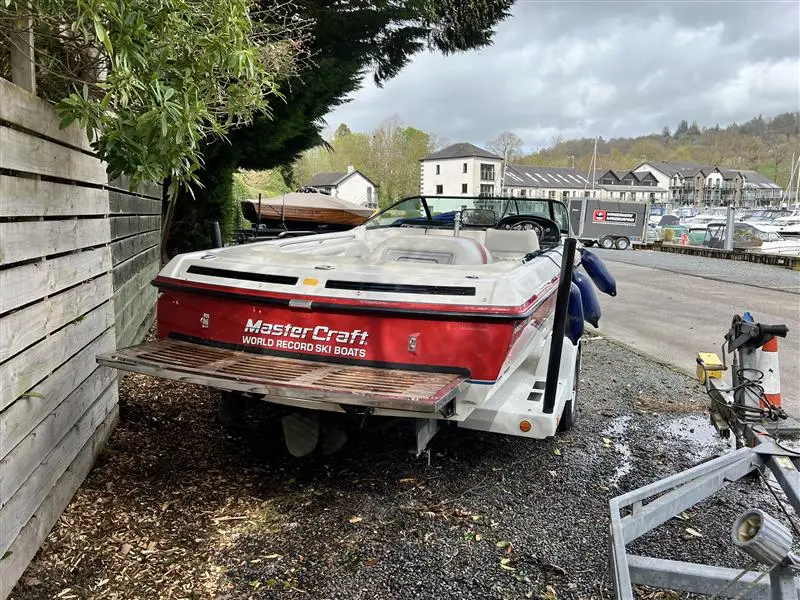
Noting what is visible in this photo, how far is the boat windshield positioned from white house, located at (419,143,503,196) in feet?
242

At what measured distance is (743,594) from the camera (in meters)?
1.77

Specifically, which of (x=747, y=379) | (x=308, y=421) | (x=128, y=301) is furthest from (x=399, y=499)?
(x=128, y=301)

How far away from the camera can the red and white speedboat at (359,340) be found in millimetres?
2783

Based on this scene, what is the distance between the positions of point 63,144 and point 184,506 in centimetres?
192

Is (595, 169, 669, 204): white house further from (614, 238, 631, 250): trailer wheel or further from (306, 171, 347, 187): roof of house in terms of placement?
(614, 238, 631, 250): trailer wheel

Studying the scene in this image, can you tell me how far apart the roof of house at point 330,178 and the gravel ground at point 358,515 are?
240ft

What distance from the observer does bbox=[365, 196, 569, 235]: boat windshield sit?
631 cm

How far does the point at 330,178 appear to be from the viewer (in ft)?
264

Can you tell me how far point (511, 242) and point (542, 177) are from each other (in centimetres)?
9015

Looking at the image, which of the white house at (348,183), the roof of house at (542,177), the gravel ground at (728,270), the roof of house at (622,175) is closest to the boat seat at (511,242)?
the gravel ground at (728,270)

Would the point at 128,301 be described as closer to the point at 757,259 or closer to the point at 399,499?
the point at 399,499

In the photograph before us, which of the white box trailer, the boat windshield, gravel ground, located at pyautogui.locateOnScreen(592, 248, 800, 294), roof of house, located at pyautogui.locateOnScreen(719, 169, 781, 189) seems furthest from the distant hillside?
the boat windshield

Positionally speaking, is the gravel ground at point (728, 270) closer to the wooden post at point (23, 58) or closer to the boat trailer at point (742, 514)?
the boat trailer at point (742, 514)

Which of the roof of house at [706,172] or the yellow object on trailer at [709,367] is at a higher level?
the roof of house at [706,172]
